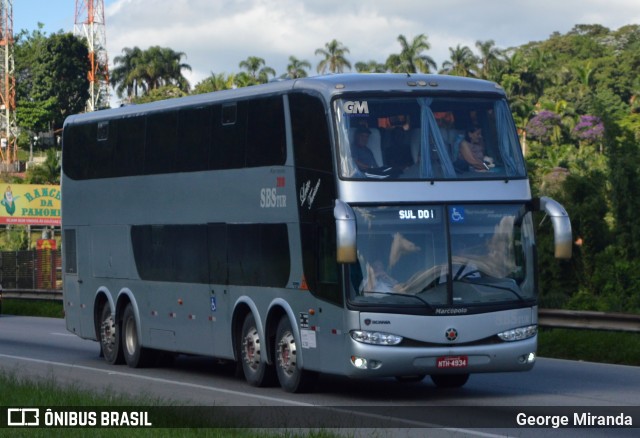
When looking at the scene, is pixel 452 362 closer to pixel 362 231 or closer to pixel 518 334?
pixel 518 334

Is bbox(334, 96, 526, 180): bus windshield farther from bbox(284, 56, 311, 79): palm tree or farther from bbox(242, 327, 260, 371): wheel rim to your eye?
bbox(284, 56, 311, 79): palm tree

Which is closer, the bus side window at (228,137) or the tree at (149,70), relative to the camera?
the bus side window at (228,137)

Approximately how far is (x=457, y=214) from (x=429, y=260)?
0.64 m

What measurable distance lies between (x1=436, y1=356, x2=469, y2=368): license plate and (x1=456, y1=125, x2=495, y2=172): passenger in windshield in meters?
2.19

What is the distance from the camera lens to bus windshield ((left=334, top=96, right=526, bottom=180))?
16.1 metres

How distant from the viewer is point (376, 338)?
15.7m

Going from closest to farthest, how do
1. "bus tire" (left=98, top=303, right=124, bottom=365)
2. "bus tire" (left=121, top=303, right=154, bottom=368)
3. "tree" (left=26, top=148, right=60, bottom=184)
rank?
"bus tire" (left=121, top=303, right=154, bottom=368)
"bus tire" (left=98, top=303, right=124, bottom=365)
"tree" (left=26, top=148, right=60, bottom=184)

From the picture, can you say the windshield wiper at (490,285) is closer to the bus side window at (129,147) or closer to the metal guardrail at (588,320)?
the metal guardrail at (588,320)

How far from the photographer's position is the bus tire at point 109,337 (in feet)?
75.3

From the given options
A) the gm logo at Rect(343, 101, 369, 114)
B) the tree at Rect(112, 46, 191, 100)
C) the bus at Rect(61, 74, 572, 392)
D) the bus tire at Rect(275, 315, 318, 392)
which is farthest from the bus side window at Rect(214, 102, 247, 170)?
the tree at Rect(112, 46, 191, 100)

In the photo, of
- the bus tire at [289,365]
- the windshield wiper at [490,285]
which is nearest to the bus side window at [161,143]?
the bus tire at [289,365]

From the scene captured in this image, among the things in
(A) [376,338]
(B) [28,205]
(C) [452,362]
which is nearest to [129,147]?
(A) [376,338]

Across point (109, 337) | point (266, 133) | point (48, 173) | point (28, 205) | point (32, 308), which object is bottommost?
point (109, 337)

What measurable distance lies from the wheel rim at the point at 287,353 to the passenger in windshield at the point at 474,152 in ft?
9.81
